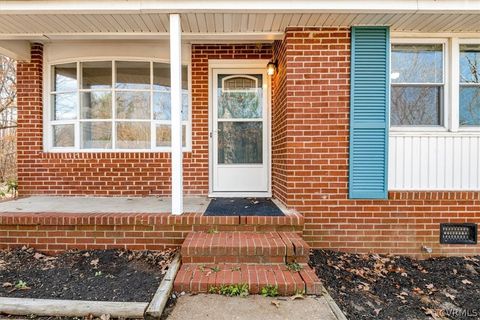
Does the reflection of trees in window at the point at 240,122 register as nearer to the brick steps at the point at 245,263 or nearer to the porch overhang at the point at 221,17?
the porch overhang at the point at 221,17

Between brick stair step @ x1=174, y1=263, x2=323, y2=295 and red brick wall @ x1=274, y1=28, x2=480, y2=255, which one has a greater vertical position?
red brick wall @ x1=274, y1=28, x2=480, y2=255

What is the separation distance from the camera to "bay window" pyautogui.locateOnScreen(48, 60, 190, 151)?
4754mm

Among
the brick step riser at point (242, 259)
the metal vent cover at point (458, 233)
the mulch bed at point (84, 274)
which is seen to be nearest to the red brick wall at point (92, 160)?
the mulch bed at point (84, 274)

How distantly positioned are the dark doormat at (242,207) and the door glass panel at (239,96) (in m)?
1.40

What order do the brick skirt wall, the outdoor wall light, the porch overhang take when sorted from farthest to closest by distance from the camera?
the outdoor wall light
the brick skirt wall
the porch overhang

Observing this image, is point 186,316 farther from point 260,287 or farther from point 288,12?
point 288,12

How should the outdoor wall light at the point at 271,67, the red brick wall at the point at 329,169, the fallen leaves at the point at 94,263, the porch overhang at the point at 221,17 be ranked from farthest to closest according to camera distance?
1. the outdoor wall light at the point at 271,67
2. the red brick wall at the point at 329,169
3. the porch overhang at the point at 221,17
4. the fallen leaves at the point at 94,263

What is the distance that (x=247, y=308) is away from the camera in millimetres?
2373

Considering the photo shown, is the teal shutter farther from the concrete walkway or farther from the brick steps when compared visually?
the concrete walkway

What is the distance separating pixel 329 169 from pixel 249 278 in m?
1.76

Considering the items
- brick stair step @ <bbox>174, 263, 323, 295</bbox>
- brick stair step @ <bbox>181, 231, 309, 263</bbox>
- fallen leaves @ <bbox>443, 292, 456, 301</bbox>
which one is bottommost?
fallen leaves @ <bbox>443, 292, 456, 301</bbox>

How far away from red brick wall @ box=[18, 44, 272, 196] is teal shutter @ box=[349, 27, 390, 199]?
5.23ft

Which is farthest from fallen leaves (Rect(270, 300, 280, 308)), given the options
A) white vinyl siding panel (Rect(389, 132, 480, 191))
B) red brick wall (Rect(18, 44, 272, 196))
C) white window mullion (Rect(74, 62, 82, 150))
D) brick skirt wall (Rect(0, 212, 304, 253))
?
white window mullion (Rect(74, 62, 82, 150))

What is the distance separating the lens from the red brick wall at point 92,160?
4668mm
